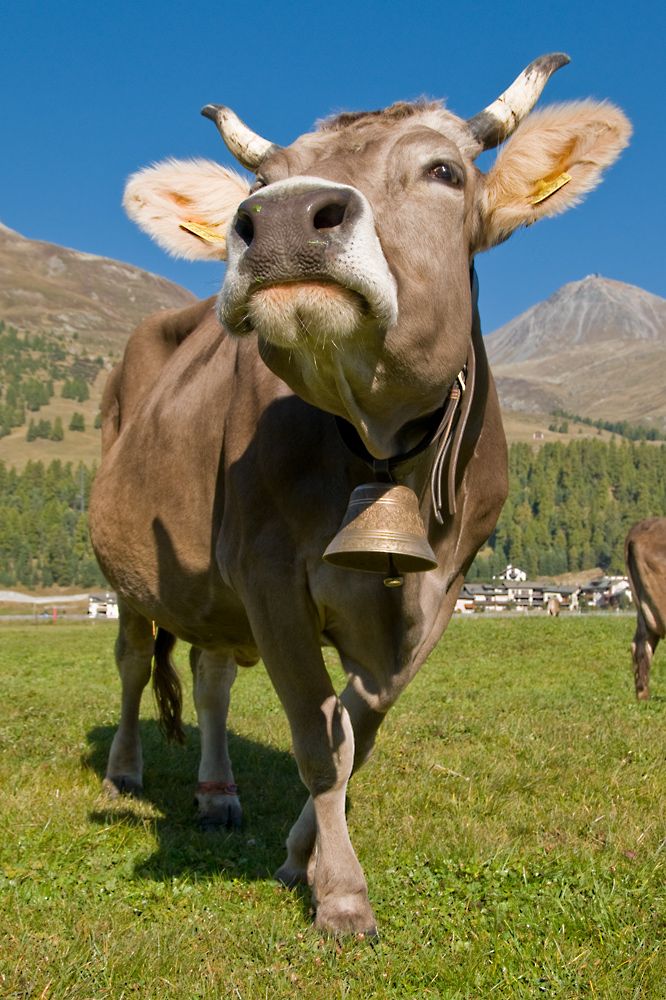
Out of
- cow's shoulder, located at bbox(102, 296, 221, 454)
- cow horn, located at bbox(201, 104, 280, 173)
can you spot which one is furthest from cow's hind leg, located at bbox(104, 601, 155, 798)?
cow horn, located at bbox(201, 104, 280, 173)

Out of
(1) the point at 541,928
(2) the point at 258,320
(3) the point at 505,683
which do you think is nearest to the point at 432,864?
(1) the point at 541,928

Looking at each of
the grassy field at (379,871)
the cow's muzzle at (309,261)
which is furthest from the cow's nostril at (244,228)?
the grassy field at (379,871)

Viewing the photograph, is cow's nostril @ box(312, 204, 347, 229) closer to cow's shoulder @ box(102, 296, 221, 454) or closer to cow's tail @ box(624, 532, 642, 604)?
cow's shoulder @ box(102, 296, 221, 454)

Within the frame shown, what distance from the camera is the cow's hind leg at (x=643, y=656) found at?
500 inches

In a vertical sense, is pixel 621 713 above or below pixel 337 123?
below

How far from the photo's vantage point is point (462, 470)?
4.50 m

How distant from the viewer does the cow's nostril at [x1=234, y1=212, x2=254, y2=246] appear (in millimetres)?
3136

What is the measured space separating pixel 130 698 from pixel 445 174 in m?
5.25

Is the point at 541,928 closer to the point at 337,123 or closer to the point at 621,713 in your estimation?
the point at 337,123

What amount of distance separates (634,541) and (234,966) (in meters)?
13.6

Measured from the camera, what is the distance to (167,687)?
7586mm

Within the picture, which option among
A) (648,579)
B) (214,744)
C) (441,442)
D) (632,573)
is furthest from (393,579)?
(632,573)

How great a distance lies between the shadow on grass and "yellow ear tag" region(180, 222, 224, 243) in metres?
3.20

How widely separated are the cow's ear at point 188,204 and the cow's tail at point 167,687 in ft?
12.8
